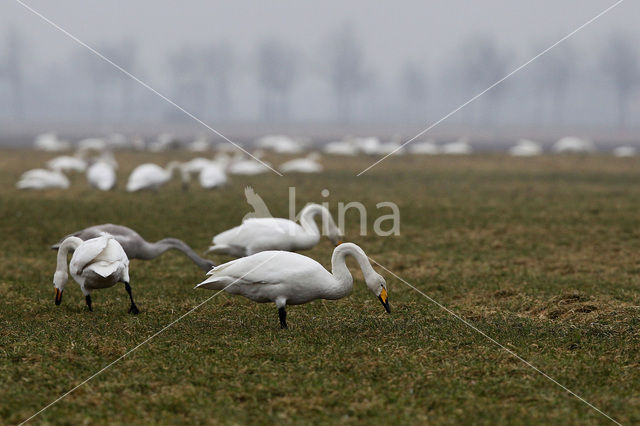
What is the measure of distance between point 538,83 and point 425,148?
3537 inches

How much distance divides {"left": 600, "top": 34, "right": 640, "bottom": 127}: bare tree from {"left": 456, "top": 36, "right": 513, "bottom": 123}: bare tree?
604 inches

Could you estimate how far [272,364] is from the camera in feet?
21.7

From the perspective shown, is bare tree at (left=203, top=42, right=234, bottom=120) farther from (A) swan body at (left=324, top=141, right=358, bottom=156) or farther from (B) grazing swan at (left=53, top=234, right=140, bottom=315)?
(B) grazing swan at (left=53, top=234, right=140, bottom=315)

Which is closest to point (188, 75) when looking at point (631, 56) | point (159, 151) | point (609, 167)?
point (631, 56)

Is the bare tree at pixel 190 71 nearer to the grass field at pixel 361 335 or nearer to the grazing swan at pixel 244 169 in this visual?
the grazing swan at pixel 244 169

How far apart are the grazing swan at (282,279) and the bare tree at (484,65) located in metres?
106

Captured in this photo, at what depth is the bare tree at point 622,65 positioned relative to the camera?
106500 millimetres

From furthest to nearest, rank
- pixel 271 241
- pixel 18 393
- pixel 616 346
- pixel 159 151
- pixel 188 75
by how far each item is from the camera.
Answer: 1. pixel 188 75
2. pixel 159 151
3. pixel 271 241
4. pixel 616 346
5. pixel 18 393

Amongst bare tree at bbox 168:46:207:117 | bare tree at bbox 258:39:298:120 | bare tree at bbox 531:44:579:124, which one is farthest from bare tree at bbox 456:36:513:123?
bare tree at bbox 168:46:207:117

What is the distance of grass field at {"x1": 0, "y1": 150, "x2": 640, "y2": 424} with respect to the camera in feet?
18.8

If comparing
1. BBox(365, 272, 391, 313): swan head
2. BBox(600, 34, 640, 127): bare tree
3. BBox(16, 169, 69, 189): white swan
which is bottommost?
BBox(365, 272, 391, 313): swan head

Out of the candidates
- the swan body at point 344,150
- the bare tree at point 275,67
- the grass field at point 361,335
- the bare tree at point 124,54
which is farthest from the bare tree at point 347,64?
the grass field at point 361,335

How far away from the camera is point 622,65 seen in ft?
351

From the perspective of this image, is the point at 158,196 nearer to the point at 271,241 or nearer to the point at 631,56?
the point at 271,241
